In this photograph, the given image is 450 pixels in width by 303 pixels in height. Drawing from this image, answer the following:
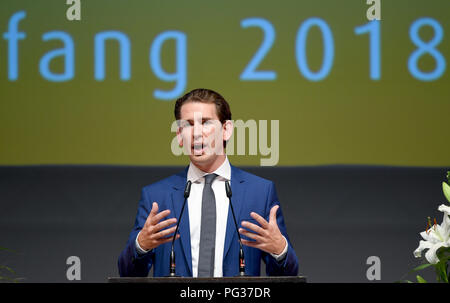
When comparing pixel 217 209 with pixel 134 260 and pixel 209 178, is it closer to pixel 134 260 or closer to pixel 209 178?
pixel 209 178

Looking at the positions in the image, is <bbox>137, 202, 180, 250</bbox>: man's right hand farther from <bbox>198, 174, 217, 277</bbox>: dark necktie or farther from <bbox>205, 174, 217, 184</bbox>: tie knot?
<bbox>205, 174, 217, 184</bbox>: tie knot

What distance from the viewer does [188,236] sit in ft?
8.91

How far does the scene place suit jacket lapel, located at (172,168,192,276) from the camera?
268cm

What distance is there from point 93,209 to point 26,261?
0.54 m

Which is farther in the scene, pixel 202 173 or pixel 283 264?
pixel 202 173

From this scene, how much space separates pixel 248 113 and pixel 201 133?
5.77 feet

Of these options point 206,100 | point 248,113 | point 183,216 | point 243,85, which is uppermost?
point 243,85

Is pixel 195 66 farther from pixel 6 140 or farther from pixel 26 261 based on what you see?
pixel 26 261

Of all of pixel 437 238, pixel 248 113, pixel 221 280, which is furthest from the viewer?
pixel 248 113

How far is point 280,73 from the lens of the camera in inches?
177

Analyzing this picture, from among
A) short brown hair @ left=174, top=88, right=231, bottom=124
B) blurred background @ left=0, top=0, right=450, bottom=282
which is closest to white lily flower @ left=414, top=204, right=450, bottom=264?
short brown hair @ left=174, top=88, right=231, bottom=124

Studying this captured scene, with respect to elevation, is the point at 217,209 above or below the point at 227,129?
below

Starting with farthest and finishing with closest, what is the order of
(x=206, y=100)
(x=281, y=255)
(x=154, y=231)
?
(x=206, y=100) < (x=281, y=255) < (x=154, y=231)
